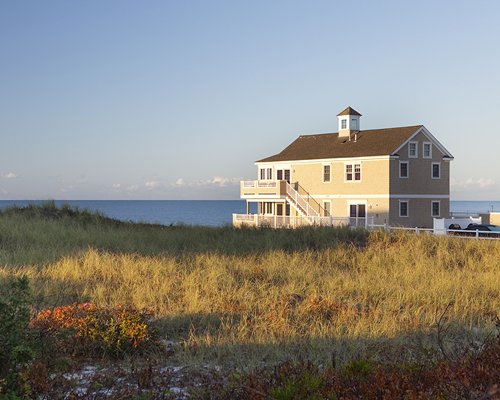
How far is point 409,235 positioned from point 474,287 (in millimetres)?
9446

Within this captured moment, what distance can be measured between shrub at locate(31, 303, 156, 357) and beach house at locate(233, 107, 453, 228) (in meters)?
33.6

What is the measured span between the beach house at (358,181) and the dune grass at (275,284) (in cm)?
2012

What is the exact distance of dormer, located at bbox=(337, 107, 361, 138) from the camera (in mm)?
49237

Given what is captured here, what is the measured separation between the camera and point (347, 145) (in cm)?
4809

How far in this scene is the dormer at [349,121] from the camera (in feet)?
162

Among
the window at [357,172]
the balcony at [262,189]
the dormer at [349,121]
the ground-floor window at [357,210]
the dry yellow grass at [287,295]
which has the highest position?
the dormer at [349,121]

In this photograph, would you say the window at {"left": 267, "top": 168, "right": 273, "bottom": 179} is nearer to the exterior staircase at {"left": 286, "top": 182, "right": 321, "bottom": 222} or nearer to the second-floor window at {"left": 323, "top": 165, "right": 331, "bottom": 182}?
the exterior staircase at {"left": 286, "top": 182, "right": 321, "bottom": 222}

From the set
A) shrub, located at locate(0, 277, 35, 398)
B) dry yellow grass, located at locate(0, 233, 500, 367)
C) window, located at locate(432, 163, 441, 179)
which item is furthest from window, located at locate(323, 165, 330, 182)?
shrub, located at locate(0, 277, 35, 398)

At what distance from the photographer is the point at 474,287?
46.5 ft

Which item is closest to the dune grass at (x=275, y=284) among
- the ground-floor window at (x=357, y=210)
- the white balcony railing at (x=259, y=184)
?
the ground-floor window at (x=357, y=210)

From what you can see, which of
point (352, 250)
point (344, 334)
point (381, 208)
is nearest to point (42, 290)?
point (344, 334)

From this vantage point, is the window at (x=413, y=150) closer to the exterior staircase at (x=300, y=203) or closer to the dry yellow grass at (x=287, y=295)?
the exterior staircase at (x=300, y=203)

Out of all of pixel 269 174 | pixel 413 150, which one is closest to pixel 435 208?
pixel 413 150

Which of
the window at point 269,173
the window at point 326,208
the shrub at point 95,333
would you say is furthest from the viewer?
the window at point 269,173
